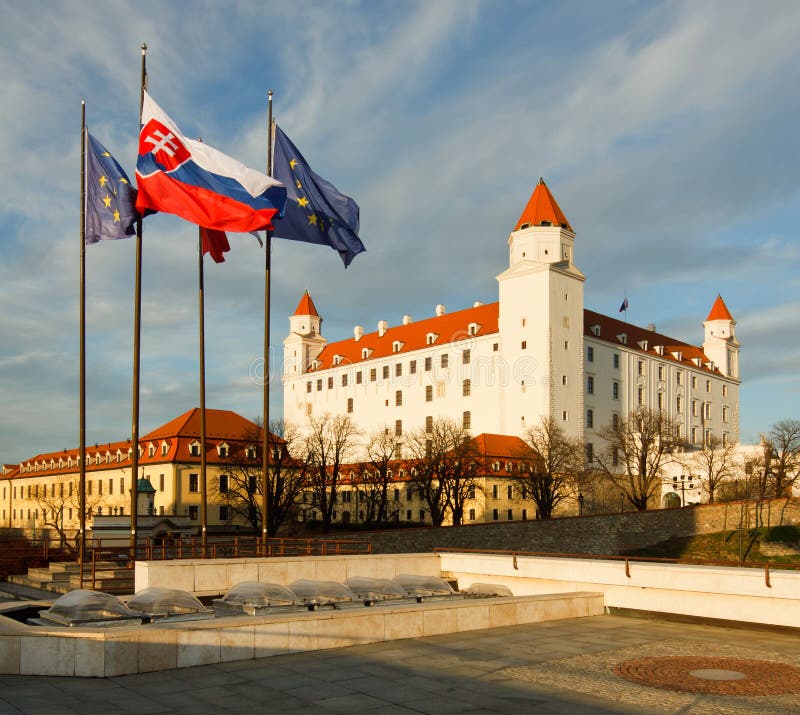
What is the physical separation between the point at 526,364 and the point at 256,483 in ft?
97.2

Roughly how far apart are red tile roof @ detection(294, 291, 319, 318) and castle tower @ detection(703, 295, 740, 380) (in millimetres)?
53744

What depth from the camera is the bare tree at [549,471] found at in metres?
69.7

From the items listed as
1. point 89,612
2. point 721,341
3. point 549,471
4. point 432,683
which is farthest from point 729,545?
point 721,341

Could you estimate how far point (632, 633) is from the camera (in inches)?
694

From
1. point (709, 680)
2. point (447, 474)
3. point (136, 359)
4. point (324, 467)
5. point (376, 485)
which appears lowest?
point (376, 485)

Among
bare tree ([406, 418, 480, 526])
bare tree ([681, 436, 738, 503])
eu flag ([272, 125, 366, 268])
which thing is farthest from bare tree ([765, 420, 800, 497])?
eu flag ([272, 125, 366, 268])

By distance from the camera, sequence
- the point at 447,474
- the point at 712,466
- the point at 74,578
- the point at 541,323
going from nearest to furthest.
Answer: the point at 74,578 → the point at 447,474 → the point at 712,466 → the point at 541,323

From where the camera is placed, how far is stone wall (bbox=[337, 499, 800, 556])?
56.0 metres

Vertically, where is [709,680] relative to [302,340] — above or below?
below

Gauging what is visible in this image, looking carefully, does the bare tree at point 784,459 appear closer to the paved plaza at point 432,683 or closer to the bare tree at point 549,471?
the bare tree at point 549,471

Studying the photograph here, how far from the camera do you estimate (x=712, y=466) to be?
262 feet

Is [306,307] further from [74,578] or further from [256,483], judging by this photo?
[74,578]

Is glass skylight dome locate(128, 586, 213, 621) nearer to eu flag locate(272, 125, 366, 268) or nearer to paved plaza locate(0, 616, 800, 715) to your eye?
paved plaza locate(0, 616, 800, 715)

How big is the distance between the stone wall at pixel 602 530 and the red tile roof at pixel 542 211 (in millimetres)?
37299
